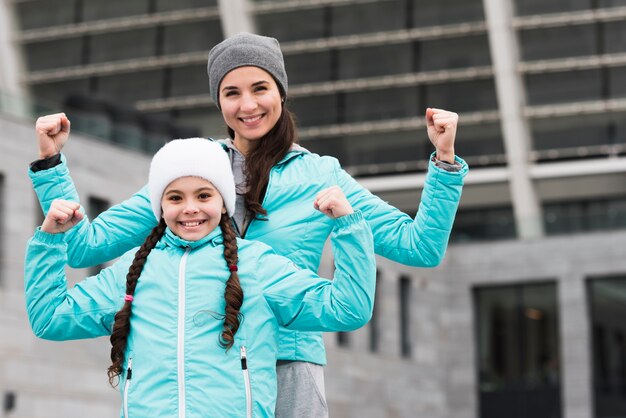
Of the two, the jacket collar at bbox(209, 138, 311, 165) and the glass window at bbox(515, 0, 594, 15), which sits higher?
the glass window at bbox(515, 0, 594, 15)

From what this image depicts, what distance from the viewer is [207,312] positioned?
4.96m

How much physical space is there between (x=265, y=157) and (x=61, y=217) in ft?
2.91

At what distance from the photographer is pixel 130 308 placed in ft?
16.5

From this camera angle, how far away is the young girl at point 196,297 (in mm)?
4883

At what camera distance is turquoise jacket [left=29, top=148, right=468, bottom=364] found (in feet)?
17.9

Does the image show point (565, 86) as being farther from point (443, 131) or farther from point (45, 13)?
point (443, 131)

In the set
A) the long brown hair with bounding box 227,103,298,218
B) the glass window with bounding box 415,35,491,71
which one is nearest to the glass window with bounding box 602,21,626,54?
the glass window with bounding box 415,35,491,71

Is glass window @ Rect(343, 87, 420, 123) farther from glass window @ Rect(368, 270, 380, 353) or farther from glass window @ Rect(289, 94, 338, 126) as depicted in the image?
glass window @ Rect(368, 270, 380, 353)

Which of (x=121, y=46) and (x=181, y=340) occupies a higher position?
(x=121, y=46)

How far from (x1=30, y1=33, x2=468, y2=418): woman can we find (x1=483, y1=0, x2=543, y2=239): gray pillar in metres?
42.9

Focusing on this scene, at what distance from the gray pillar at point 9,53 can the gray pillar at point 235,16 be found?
311 inches

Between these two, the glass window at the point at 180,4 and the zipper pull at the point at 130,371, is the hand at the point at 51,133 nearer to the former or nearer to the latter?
the zipper pull at the point at 130,371

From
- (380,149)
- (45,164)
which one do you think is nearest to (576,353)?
(380,149)

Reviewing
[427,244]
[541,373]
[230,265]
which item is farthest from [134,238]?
[541,373]
